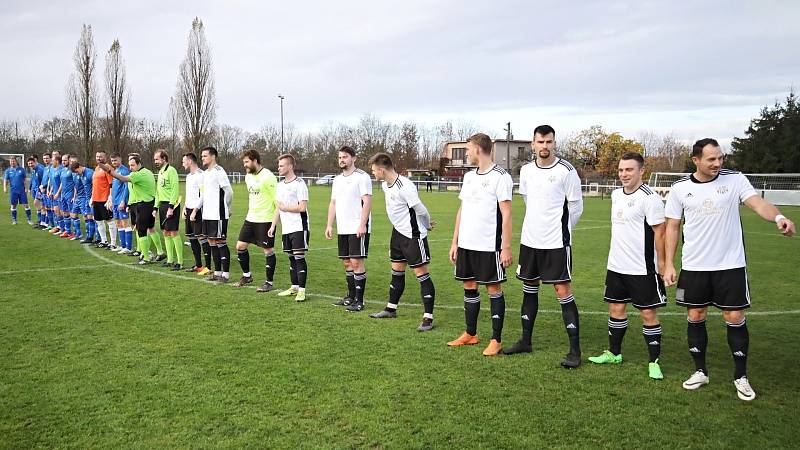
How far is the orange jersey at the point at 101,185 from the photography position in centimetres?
1362

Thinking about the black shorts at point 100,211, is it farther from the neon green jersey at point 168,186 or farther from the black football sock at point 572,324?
the black football sock at point 572,324

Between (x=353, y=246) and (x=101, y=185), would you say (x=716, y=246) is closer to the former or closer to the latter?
(x=353, y=246)

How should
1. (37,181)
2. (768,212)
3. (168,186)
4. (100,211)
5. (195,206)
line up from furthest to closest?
(37,181), (100,211), (168,186), (195,206), (768,212)

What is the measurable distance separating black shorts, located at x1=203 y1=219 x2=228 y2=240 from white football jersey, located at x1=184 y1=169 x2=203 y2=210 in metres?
0.51

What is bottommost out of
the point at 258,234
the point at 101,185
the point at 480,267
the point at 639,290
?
the point at 639,290

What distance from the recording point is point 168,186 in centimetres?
1095

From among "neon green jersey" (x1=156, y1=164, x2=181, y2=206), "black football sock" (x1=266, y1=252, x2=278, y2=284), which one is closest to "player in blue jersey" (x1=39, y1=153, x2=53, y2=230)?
"neon green jersey" (x1=156, y1=164, x2=181, y2=206)

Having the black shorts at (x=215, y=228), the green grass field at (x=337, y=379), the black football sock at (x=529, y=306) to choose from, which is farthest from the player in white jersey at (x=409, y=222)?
the black shorts at (x=215, y=228)

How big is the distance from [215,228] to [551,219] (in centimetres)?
623

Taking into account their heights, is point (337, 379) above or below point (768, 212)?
below

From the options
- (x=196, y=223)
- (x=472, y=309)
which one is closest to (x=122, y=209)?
(x=196, y=223)

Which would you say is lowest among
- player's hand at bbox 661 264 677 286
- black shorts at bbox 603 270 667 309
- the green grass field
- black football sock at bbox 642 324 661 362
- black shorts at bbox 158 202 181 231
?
the green grass field

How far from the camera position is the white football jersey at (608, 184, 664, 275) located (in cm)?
533

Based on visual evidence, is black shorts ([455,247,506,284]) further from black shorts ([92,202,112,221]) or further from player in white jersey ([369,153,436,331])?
black shorts ([92,202,112,221])
